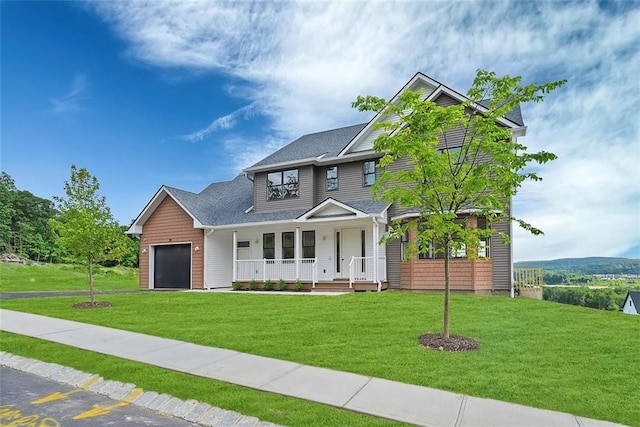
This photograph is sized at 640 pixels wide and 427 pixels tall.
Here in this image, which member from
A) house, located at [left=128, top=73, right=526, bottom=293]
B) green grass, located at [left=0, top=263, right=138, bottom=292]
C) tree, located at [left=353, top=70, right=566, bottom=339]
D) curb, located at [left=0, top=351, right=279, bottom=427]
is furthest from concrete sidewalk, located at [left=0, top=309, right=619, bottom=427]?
green grass, located at [left=0, top=263, right=138, bottom=292]

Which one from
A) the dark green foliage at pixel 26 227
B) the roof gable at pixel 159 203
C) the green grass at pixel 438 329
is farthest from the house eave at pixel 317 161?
the dark green foliage at pixel 26 227

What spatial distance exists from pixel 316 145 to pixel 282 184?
286cm

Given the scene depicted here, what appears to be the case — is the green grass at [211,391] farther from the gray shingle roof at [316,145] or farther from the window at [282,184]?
the gray shingle roof at [316,145]

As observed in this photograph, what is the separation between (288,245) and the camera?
19547 millimetres

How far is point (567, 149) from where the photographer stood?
1486 cm

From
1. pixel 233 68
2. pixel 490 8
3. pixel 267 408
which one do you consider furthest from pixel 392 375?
pixel 233 68

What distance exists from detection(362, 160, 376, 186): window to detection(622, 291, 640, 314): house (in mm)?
17559

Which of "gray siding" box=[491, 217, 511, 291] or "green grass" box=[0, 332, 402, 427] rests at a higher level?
"gray siding" box=[491, 217, 511, 291]

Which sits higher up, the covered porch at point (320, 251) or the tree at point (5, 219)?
the tree at point (5, 219)

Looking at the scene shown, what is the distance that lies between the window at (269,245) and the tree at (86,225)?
7363 millimetres

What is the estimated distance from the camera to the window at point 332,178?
19109 millimetres

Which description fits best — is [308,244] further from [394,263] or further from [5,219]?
[5,219]

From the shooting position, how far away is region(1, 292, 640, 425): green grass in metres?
5.26

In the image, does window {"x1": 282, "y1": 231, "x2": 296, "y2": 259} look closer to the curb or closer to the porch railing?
the porch railing
